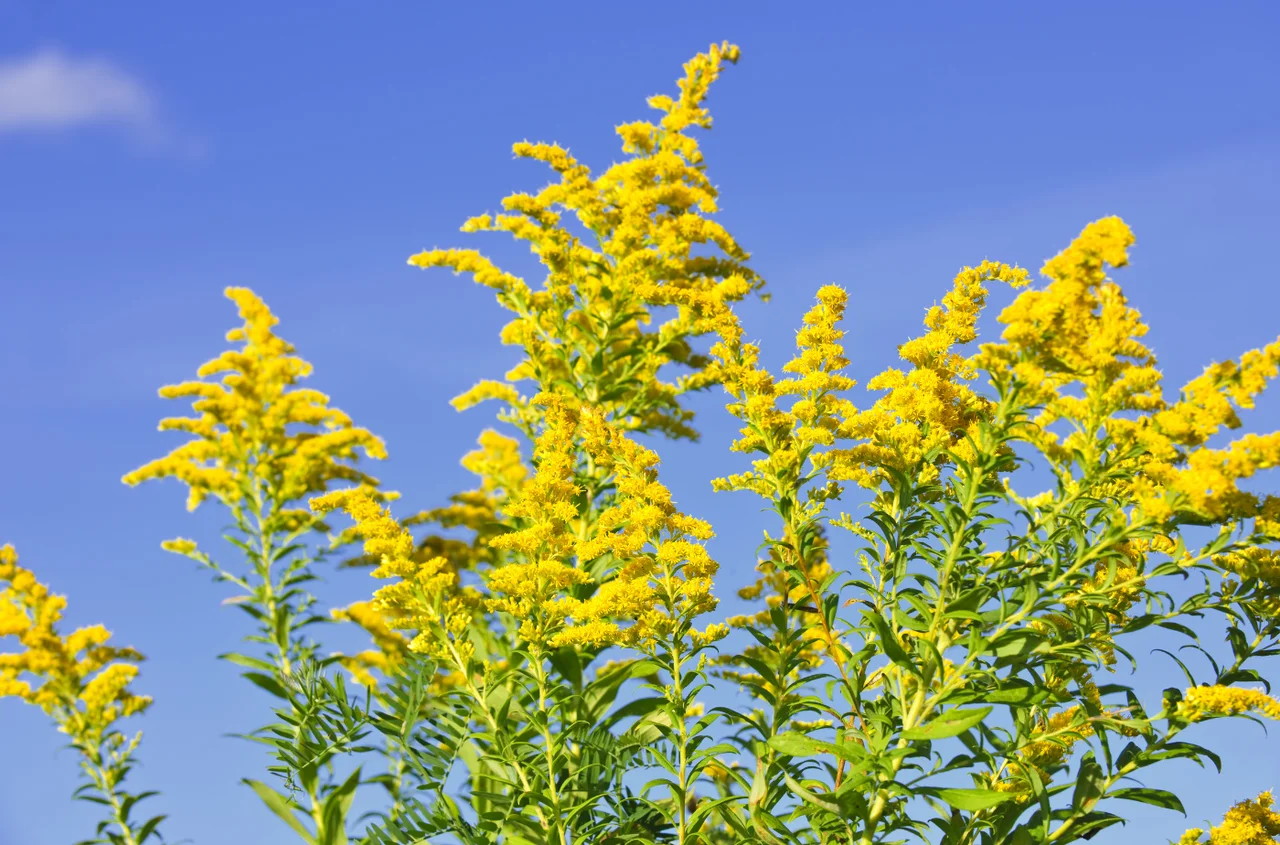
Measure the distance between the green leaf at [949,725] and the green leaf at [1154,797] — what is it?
1037mm

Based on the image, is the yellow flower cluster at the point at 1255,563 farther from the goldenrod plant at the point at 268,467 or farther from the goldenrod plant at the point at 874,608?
the goldenrod plant at the point at 268,467

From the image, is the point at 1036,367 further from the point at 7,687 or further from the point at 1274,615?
the point at 7,687

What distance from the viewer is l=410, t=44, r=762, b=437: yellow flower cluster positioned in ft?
25.3

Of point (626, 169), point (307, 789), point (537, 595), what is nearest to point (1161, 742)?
point (537, 595)

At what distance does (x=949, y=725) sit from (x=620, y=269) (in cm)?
448

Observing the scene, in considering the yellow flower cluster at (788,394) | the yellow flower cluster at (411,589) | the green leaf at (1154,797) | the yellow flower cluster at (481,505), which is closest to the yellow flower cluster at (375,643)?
the yellow flower cluster at (481,505)

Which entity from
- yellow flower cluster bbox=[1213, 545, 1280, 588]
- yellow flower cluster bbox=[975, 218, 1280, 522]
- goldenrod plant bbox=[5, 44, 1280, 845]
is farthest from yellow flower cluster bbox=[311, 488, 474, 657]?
yellow flower cluster bbox=[1213, 545, 1280, 588]

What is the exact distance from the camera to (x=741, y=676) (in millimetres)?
6164

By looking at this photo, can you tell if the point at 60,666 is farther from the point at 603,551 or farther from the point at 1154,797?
the point at 1154,797

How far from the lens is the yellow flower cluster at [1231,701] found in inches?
172

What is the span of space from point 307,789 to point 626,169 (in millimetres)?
4956

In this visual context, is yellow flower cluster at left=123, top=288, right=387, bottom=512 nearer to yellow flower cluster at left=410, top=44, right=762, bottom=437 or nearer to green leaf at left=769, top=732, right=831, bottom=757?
yellow flower cluster at left=410, top=44, right=762, bottom=437

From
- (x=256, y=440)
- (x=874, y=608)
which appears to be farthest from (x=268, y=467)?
(x=874, y=608)

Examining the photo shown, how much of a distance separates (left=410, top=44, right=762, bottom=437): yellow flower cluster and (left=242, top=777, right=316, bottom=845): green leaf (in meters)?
3.06
